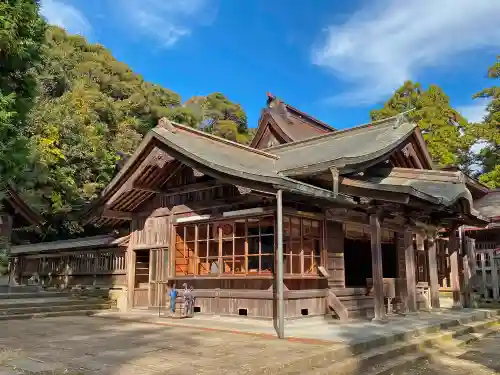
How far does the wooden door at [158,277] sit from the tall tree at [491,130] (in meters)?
20.6

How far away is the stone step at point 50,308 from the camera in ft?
39.5

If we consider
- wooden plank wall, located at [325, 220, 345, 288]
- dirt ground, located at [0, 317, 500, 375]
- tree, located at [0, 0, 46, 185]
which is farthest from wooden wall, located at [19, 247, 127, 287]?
tree, located at [0, 0, 46, 185]

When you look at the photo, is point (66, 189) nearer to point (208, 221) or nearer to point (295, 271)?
point (208, 221)

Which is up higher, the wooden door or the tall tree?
the tall tree

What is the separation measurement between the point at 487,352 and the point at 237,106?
47.9 metres

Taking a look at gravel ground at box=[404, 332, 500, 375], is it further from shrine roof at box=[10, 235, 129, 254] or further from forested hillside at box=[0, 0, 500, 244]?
forested hillside at box=[0, 0, 500, 244]

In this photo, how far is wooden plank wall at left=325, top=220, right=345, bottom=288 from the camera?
11.4 metres

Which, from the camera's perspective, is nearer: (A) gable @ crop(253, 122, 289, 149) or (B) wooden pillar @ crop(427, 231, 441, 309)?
(B) wooden pillar @ crop(427, 231, 441, 309)

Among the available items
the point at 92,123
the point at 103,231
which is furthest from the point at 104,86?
the point at 103,231

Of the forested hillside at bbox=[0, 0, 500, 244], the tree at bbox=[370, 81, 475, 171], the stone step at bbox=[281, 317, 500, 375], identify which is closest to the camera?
the stone step at bbox=[281, 317, 500, 375]

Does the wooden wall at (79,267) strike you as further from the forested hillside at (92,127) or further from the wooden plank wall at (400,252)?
the wooden plank wall at (400,252)

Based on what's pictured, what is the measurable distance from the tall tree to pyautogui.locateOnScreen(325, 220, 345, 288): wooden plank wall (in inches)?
695

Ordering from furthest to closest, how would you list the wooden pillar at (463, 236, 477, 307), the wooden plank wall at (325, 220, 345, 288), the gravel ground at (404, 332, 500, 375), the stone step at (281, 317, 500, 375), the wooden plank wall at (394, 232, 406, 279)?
1. the wooden pillar at (463, 236, 477, 307)
2. the wooden plank wall at (394, 232, 406, 279)
3. the wooden plank wall at (325, 220, 345, 288)
4. the gravel ground at (404, 332, 500, 375)
5. the stone step at (281, 317, 500, 375)

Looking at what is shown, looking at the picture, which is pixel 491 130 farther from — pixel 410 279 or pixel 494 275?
pixel 410 279
